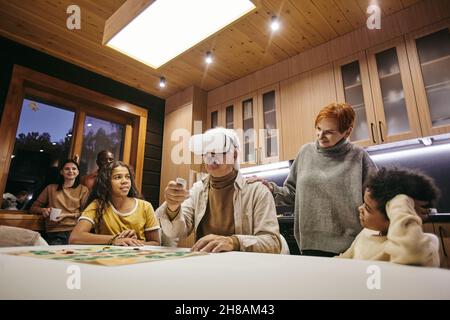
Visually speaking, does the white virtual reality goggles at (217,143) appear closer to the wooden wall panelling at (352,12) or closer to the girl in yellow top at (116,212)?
the girl in yellow top at (116,212)

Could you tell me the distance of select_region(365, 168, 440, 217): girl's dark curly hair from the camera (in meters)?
0.56

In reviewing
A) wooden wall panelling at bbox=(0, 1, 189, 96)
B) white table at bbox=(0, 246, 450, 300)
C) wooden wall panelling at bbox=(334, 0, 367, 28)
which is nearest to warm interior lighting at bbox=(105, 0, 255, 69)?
white table at bbox=(0, 246, 450, 300)

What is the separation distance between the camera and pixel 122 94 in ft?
11.6

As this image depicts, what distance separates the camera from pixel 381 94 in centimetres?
228

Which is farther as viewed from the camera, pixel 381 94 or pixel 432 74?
pixel 381 94

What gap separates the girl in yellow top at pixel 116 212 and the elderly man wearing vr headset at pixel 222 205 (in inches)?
12.7

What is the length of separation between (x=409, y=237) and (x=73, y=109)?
142 inches

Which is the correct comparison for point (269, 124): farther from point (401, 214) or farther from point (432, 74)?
point (401, 214)

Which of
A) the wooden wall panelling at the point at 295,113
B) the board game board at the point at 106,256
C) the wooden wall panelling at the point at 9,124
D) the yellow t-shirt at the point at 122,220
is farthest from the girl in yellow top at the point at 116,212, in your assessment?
the wooden wall panelling at the point at 295,113

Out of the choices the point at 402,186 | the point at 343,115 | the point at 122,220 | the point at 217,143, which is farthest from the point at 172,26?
the point at 402,186

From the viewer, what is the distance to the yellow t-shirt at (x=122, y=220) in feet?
4.91

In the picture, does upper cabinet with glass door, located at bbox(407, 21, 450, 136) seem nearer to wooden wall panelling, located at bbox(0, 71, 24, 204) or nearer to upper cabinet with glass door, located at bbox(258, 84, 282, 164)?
upper cabinet with glass door, located at bbox(258, 84, 282, 164)
